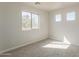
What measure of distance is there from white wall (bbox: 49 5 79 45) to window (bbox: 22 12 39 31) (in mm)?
1454

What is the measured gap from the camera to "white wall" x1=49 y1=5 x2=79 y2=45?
5883mm

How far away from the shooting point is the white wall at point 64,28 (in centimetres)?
588

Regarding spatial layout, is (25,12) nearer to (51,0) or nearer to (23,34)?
(23,34)

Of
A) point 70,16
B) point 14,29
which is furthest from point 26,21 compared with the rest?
point 70,16

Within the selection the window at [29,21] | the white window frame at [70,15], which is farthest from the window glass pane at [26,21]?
the white window frame at [70,15]

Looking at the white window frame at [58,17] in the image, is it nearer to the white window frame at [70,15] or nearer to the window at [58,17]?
the window at [58,17]

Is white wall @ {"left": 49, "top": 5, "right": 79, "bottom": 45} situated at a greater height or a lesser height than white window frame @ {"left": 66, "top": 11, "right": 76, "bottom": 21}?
lesser

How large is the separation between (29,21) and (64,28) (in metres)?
2.28

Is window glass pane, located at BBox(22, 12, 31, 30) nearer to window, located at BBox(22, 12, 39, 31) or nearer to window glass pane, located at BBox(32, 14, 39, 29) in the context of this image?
window, located at BBox(22, 12, 39, 31)

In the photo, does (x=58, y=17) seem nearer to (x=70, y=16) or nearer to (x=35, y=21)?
(x=70, y=16)

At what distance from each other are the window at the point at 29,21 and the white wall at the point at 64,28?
1.45 metres

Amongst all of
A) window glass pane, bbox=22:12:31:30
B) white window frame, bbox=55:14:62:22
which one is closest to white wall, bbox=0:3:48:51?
window glass pane, bbox=22:12:31:30

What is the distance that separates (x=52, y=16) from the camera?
26.5 ft

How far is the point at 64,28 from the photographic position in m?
6.81
